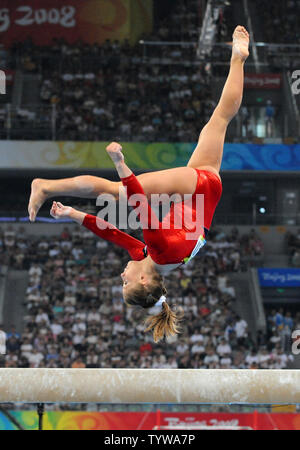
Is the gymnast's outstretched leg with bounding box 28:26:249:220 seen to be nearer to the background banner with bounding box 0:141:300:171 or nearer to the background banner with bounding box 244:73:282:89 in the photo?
the background banner with bounding box 0:141:300:171

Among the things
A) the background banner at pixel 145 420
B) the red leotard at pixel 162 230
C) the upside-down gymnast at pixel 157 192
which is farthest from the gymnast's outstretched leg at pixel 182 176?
the background banner at pixel 145 420

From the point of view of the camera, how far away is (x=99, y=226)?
4781 millimetres

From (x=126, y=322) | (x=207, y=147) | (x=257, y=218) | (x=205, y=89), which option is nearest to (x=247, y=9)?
(x=205, y=89)

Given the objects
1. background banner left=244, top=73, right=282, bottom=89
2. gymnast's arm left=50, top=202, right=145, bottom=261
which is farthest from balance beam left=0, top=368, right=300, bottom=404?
background banner left=244, top=73, right=282, bottom=89

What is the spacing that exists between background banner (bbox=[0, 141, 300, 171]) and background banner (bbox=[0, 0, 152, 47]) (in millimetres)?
6491

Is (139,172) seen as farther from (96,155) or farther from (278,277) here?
(278,277)

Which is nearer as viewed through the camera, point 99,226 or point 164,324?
point 99,226

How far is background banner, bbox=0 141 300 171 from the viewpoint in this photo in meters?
16.9

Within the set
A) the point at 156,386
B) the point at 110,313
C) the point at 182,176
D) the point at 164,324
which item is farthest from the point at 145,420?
the point at 182,176

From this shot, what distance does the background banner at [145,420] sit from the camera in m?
10.6

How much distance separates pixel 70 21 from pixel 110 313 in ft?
38.8

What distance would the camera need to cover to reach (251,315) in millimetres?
15938

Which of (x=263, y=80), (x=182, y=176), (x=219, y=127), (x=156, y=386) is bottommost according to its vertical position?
(x=156, y=386)
